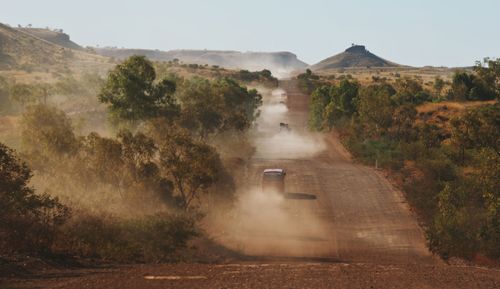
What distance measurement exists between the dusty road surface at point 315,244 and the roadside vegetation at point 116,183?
279cm

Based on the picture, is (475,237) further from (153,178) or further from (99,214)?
(99,214)

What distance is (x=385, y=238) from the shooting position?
102 ft

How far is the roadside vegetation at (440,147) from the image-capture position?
2797cm

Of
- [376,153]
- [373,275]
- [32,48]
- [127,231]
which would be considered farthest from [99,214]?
[32,48]

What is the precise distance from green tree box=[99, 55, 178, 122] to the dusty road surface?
9.18 meters

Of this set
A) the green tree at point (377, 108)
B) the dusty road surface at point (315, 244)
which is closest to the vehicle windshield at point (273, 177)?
the dusty road surface at point (315, 244)

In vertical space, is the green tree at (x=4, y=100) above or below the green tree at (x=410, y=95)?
below

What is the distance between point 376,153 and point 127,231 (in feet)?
124

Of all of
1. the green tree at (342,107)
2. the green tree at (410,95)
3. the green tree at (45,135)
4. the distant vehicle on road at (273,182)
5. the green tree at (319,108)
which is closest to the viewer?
the green tree at (45,135)

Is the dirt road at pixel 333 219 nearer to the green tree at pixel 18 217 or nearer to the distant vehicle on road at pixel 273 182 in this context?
the distant vehicle on road at pixel 273 182

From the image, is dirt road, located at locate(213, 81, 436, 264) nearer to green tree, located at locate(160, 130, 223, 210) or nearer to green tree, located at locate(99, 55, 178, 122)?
green tree, located at locate(160, 130, 223, 210)

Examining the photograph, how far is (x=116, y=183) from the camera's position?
1053 inches

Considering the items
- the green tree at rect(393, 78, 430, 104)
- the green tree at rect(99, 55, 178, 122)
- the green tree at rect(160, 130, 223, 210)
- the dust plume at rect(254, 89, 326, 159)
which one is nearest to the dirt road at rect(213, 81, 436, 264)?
the dust plume at rect(254, 89, 326, 159)

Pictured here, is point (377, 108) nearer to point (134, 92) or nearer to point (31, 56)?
point (134, 92)
